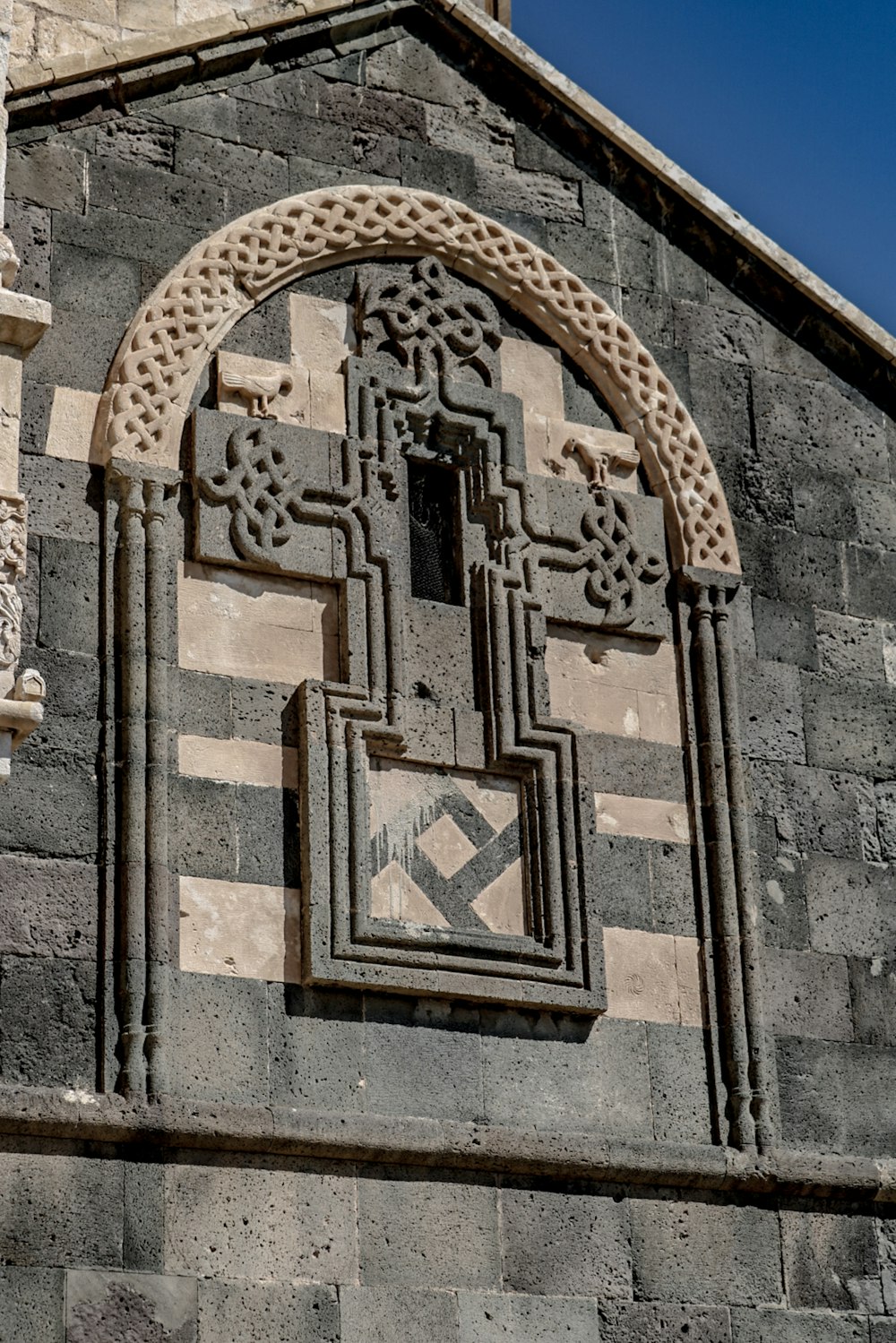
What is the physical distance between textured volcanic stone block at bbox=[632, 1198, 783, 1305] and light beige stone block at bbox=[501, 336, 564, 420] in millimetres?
3229

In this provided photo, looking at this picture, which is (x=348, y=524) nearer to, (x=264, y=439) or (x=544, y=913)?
(x=264, y=439)

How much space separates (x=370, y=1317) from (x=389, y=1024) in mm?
1032

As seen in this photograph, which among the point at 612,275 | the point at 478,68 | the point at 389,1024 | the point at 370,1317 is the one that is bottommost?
the point at 370,1317

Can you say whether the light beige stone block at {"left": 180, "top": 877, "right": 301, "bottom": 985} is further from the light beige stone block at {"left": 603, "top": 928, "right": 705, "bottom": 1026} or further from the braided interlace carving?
the braided interlace carving

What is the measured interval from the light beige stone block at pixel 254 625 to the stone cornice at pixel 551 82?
2105 millimetres

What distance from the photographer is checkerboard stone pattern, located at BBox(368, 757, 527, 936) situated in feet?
29.8

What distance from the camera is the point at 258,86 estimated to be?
10227mm

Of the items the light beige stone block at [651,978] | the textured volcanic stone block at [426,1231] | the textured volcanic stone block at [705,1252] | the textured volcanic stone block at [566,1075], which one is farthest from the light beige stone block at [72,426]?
the textured volcanic stone block at [705,1252]

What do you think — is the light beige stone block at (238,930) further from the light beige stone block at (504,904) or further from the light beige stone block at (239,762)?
the light beige stone block at (504,904)

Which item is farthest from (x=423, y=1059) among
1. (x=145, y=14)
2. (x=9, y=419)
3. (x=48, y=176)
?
(x=145, y=14)

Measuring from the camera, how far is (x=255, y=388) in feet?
31.4

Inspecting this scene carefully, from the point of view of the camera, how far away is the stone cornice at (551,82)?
32.4 ft

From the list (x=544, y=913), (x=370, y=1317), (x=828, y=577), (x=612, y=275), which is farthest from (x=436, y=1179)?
(x=612, y=275)

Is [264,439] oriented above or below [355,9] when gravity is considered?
below
